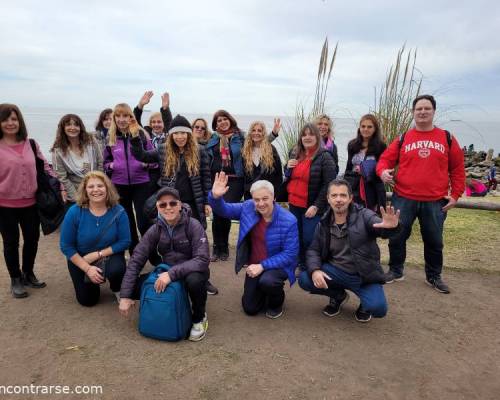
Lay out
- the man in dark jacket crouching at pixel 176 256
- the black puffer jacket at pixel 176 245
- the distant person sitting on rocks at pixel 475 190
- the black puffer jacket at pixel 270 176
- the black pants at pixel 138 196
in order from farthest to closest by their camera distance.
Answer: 1. the distant person sitting on rocks at pixel 475 190
2. the black puffer jacket at pixel 270 176
3. the black pants at pixel 138 196
4. the black puffer jacket at pixel 176 245
5. the man in dark jacket crouching at pixel 176 256

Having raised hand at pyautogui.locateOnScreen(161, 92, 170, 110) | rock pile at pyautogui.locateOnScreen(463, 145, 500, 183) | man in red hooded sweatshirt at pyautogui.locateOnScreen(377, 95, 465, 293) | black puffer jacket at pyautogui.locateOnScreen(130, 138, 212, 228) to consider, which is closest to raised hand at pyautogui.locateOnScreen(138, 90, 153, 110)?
raised hand at pyautogui.locateOnScreen(161, 92, 170, 110)

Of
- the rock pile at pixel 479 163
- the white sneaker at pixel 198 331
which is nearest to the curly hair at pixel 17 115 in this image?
the white sneaker at pixel 198 331

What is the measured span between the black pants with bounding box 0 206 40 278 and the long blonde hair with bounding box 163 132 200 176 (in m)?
1.38

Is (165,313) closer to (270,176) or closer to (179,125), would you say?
(179,125)

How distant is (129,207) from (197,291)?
1979 mm

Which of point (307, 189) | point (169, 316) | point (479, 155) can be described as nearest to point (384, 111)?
point (307, 189)

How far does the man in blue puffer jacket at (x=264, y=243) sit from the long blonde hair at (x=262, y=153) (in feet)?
3.55

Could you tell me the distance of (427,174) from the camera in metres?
3.78

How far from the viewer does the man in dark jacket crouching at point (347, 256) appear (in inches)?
127

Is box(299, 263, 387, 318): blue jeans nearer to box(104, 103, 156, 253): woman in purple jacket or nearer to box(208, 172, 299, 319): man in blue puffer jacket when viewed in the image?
box(208, 172, 299, 319): man in blue puffer jacket

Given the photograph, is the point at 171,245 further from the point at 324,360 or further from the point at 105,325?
the point at 324,360

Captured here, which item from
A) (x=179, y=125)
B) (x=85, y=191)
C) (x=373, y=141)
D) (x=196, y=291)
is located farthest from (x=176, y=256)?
(x=373, y=141)

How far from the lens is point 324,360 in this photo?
2820 millimetres

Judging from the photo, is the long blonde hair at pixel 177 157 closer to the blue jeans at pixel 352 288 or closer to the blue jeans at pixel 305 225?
the blue jeans at pixel 305 225
